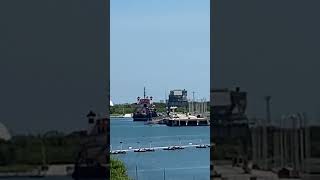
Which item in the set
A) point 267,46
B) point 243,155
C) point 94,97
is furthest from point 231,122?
point 94,97

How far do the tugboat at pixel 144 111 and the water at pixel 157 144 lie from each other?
11.3 inches

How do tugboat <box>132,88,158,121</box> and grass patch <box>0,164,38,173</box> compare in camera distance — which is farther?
tugboat <box>132,88,158,121</box>

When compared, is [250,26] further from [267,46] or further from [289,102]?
[289,102]

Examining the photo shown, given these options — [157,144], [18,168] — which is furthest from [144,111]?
[18,168]

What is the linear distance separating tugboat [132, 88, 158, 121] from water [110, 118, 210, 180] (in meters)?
0.29

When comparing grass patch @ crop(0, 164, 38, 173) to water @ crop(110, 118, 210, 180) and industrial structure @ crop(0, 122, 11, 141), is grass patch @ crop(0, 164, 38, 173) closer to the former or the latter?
industrial structure @ crop(0, 122, 11, 141)

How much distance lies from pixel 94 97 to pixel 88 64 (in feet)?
1.12

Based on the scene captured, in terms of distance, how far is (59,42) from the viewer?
24.2 feet

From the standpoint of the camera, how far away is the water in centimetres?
1477

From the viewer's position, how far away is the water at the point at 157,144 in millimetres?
14770

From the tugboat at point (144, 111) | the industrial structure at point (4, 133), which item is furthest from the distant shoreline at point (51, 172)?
the tugboat at point (144, 111)

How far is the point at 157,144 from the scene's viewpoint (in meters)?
23.5

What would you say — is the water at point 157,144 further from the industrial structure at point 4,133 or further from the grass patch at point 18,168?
the industrial structure at point 4,133

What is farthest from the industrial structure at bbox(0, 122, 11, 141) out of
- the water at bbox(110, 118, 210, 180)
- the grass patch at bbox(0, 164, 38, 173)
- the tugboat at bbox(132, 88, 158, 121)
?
the tugboat at bbox(132, 88, 158, 121)
